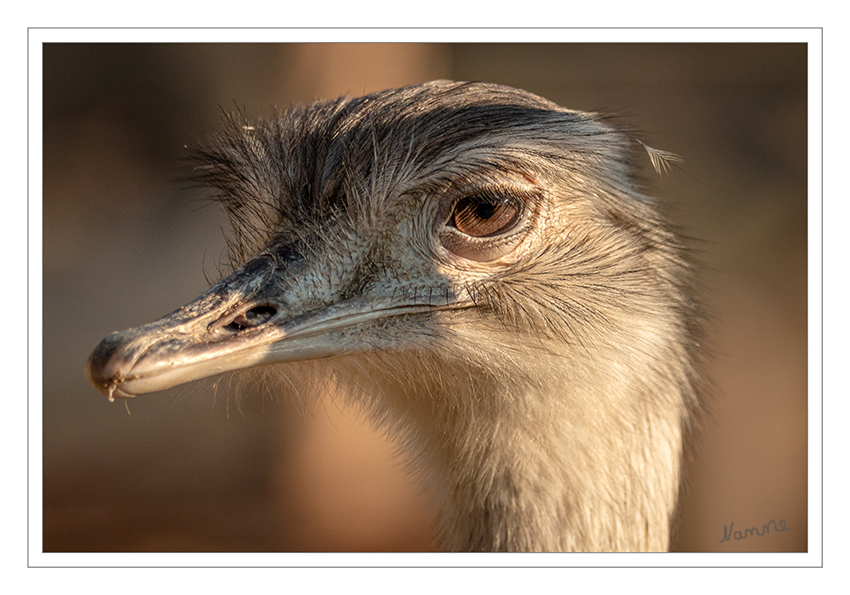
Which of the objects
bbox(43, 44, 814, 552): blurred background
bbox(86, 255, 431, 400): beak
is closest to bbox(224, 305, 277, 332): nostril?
bbox(86, 255, 431, 400): beak

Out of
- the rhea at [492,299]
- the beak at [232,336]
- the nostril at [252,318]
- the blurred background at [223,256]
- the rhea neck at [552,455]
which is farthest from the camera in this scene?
the blurred background at [223,256]

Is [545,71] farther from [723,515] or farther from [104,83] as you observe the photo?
[723,515]

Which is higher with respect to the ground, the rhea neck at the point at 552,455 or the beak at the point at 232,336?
the beak at the point at 232,336

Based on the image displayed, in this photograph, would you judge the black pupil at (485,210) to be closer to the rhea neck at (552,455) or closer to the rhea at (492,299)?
the rhea at (492,299)

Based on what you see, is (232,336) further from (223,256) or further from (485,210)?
(223,256)
